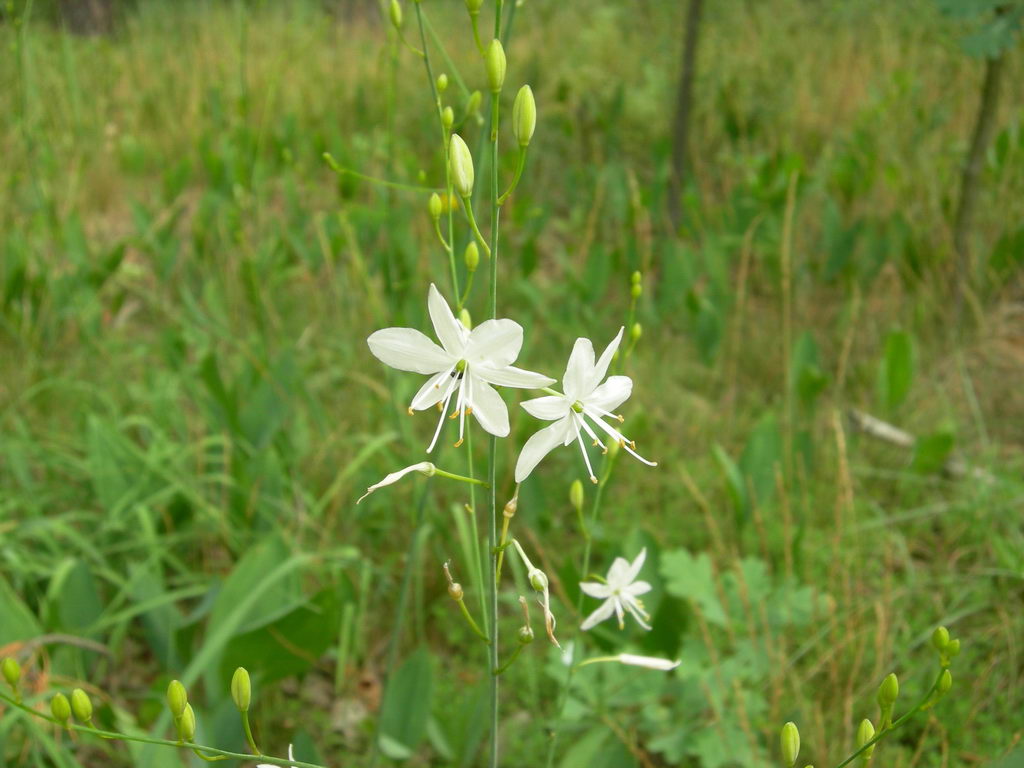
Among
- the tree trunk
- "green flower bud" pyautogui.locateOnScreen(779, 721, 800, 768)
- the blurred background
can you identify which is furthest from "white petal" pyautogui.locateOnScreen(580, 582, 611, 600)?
the tree trunk

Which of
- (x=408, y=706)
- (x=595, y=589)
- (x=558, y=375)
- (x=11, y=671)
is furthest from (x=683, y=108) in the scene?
A: (x=11, y=671)

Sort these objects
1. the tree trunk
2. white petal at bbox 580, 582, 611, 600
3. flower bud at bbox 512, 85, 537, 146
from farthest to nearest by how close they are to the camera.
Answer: the tree trunk → white petal at bbox 580, 582, 611, 600 → flower bud at bbox 512, 85, 537, 146

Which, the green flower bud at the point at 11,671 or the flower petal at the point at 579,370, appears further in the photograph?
the green flower bud at the point at 11,671

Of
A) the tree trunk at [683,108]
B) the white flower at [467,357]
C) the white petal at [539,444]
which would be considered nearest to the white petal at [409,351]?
the white flower at [467,357]

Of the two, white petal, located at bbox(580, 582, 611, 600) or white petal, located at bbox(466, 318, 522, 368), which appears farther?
white petal, located at bbox(580, 582, 611, 600)

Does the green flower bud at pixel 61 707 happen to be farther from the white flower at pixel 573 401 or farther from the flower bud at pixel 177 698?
the white flower at pixel 573 401

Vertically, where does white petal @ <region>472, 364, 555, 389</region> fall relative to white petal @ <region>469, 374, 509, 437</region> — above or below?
above

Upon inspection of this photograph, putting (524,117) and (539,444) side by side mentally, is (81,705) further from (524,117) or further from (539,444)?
(524,117)

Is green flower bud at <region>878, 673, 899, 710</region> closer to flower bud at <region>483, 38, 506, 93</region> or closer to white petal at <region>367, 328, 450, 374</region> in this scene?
white petal at <region>367, 328, 450, 374</region>
